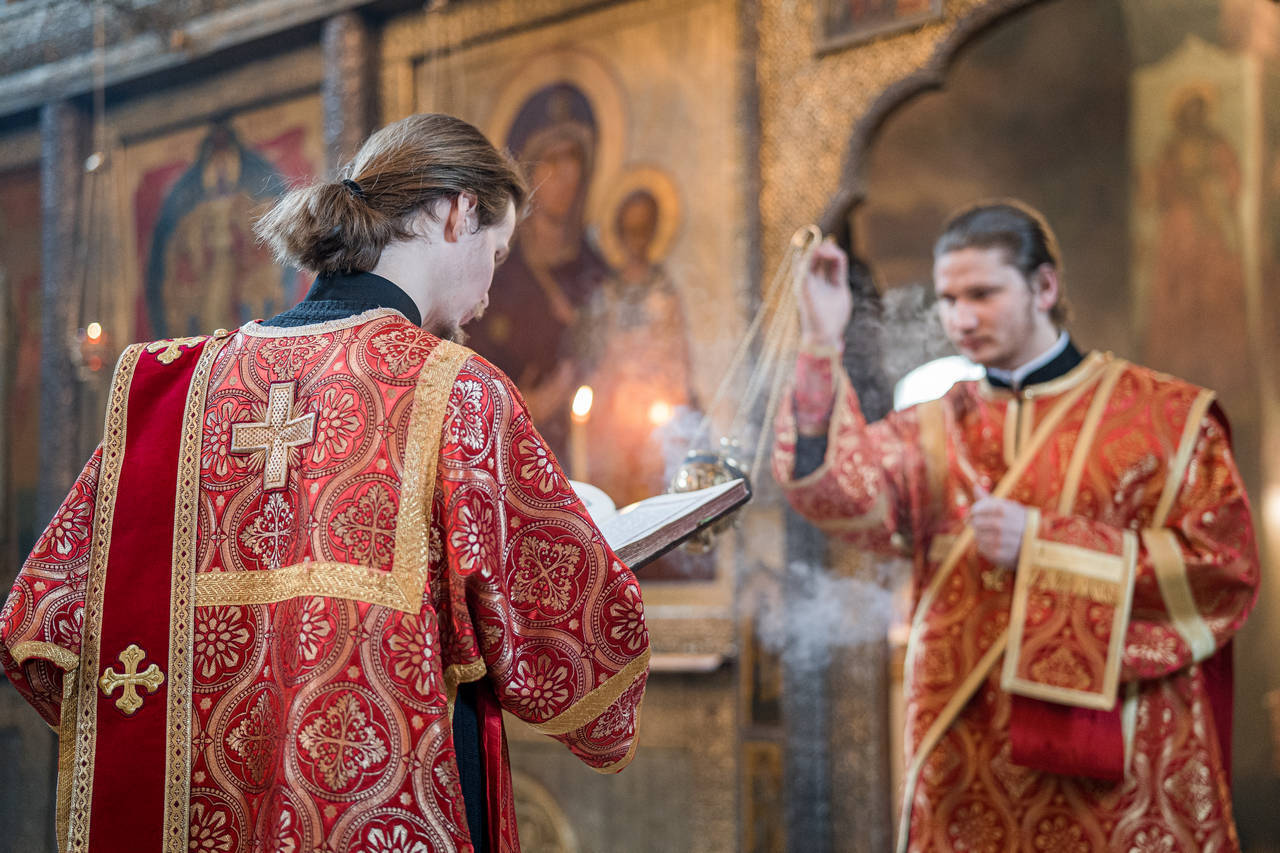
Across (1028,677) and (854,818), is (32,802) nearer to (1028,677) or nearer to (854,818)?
(854,818)

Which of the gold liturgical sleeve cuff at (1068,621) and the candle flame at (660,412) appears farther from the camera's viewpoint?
the candle flame at (660,412)

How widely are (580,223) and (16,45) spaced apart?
9.94ft

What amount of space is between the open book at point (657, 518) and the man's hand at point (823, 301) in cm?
91

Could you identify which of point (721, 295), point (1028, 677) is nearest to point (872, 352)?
point (721, 295)

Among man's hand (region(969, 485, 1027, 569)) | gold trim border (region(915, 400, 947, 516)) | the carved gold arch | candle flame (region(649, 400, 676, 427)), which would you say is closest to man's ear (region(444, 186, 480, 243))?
man's hand (region(969, 485, 1027, 569))

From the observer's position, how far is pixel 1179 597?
2.29 meters

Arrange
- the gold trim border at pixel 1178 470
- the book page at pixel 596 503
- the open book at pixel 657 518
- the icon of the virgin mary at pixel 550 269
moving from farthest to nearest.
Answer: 1. the icon of the virgin mary at pixel 550 269
2. the gold trim border at pixel 1178 470
3. the book page at pixel 596 503
4. the open book at pixel 657 518

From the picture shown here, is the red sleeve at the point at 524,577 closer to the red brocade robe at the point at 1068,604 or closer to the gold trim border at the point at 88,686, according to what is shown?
the gold trim border at the point at 88,686

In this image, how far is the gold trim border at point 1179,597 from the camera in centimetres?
227

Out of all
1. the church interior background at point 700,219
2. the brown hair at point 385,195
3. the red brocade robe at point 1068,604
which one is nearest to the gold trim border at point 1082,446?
the red brocade robe at point 1068,604

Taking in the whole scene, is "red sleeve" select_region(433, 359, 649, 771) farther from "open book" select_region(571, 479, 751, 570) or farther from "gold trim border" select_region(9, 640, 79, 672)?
"gold trim border" select_region(9, 640, 79, 672)

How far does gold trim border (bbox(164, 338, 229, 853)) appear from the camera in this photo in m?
1.33

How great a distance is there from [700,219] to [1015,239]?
5.64ft

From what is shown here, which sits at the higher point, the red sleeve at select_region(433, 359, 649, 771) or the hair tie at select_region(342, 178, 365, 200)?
the hair tie at select_region(342, 178, 365, 200)
